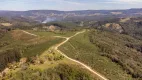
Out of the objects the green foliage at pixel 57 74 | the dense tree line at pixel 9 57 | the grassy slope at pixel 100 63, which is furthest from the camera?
the dense tree line at pixel 9 57

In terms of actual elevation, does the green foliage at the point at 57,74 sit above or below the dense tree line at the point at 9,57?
above

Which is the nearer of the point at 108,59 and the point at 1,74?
the point at 1,74

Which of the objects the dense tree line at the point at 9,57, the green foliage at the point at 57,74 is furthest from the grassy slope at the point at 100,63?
the dense tree line at the point at 9,57

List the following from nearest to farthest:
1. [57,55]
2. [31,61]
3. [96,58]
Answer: [31,61] < [57,55] < [96,58]

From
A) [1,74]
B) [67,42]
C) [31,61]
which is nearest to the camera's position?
[1,74]

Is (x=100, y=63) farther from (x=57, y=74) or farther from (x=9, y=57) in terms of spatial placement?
(x=9, y=57)

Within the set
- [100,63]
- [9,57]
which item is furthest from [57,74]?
[9,57]

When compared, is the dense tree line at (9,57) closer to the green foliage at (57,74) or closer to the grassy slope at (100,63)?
the grassy slope at (100,63)

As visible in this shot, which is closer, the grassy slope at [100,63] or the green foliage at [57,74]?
the green foliage at [57,74]

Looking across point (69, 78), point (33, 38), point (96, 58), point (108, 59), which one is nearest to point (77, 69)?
point (69, 78)

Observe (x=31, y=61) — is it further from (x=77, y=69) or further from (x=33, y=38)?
(x=33, y=38)

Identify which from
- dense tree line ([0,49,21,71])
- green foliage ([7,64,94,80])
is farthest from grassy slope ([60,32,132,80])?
dense tree line ([0,49,21,71])
